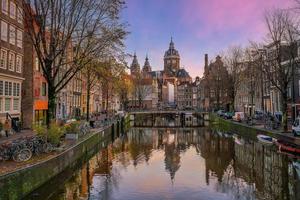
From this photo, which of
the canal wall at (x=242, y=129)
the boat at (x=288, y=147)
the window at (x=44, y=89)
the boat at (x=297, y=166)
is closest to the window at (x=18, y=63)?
the window at (x=44, y=89)

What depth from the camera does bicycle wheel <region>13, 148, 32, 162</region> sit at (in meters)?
23.1

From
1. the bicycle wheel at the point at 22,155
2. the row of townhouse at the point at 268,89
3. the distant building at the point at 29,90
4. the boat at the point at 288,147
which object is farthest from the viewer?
the row of townhouse at the point at 268,89

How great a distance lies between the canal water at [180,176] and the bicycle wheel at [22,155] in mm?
2225

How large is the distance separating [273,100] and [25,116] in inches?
1908

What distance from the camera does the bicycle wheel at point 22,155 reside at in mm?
23094

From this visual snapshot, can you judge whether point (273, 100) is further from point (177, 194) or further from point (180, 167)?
point (177, 194)

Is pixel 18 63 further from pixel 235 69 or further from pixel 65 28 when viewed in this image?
pixel 235 69

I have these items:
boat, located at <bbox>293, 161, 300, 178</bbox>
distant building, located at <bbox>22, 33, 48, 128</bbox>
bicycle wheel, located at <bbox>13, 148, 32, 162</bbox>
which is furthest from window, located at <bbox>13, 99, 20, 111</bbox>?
boat, located at <bbox>293, 161, 300, 178</bbox>

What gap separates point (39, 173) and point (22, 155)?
5.94 ft

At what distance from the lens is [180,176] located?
28844mm

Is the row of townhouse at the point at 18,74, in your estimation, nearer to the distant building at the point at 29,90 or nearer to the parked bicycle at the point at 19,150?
the distant building at the point at 29,90

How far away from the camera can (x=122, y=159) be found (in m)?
37.6

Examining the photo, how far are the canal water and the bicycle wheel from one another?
7.30 feet

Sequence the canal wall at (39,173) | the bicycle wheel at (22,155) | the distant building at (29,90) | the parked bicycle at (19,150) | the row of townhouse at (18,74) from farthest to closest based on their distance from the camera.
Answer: the distant building at (29,90) < the row of townhouse at (18,74) < the bicycle wheel at (22,155) < the parked bicycle at (19,150) < the canal wall at (39,173)
